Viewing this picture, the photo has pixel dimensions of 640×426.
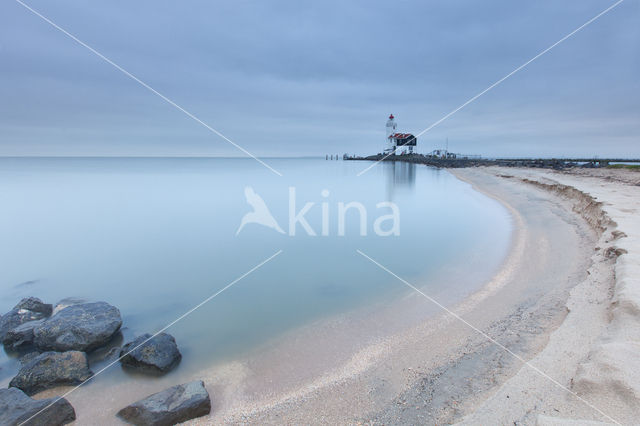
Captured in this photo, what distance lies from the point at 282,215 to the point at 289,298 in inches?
477

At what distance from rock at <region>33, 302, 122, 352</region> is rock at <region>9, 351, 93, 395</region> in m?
0.50

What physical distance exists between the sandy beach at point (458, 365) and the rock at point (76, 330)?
94 centimetres

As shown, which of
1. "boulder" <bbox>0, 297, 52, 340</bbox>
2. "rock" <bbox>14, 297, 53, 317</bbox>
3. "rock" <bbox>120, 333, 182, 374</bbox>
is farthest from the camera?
"rock" <bbox>14, 297, 53, 317</bbox>

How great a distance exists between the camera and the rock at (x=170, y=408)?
372 centimetres

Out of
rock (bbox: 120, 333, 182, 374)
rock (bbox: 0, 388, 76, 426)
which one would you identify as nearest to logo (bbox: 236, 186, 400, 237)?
Result: rock (bbox: 120, 333, 182, 374)

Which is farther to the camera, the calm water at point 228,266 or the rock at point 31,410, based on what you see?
the calm water at point 228,266

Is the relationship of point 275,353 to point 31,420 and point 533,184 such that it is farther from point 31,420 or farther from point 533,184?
point 533,184

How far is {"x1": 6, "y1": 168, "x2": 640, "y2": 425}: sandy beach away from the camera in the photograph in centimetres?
302

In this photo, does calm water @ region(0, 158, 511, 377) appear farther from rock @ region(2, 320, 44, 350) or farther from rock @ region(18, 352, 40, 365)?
rock @ region(2, 320, 44, 350)

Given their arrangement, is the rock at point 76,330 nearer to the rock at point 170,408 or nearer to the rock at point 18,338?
the rock at point 18,338

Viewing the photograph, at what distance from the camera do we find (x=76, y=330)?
5.26 metres

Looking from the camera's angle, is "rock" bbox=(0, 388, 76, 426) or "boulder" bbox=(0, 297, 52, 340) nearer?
"rock" bbox=(0, 388, 76, 426)

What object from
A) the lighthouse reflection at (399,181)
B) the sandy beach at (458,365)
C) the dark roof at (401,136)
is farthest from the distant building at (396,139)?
the sandy beach at (458,365)

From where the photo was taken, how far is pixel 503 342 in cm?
450
